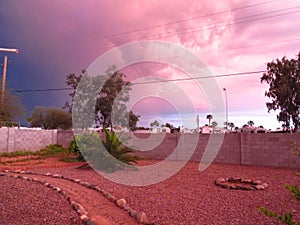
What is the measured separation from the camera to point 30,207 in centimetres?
435

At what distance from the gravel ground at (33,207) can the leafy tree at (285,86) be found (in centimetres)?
2000

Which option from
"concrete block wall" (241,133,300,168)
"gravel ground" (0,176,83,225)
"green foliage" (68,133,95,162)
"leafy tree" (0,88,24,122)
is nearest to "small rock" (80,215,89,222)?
"gravel ground" (0,176,83,225)

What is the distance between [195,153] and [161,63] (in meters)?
5.84

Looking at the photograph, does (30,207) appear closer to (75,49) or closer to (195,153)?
(195,153)

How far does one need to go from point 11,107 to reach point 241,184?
825 inches

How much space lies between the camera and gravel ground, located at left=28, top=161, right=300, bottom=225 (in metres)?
3.97

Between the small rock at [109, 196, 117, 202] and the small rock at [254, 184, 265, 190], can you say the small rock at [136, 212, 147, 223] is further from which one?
the small rock at [254, 184, 265, 190]

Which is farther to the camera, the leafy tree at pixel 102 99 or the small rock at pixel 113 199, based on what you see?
the leafy tree at pixel 102 99

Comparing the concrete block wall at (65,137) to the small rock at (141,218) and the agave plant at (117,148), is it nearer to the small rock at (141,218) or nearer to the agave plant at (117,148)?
the agave plant at (117,148)

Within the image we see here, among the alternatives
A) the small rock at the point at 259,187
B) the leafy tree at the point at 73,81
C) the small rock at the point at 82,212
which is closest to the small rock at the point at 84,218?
the small rock at the point at 82,212

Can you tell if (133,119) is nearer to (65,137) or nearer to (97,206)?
(65,137)

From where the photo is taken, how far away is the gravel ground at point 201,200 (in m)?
3.97

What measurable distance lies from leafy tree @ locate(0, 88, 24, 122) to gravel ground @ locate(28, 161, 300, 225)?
1739 cm

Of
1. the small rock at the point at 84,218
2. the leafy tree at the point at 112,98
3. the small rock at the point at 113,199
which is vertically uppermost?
the leafy tree at the point at 112,98
